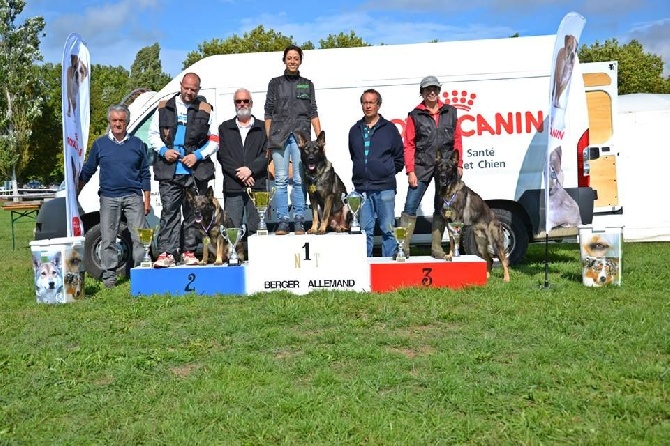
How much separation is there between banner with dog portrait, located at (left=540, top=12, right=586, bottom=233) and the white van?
92 centimetres

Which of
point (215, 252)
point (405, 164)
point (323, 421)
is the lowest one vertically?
point (323, 421)

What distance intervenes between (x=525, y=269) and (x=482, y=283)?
1.62m

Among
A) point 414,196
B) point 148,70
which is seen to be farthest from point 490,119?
point 148,70

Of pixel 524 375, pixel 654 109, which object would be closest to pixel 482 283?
pixel 524 375

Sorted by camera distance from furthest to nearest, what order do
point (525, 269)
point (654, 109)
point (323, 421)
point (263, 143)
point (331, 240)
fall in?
1. point (654, 109)
2. point (525, 269)
3. point (263, 143)
4. point (331, 240)
5. point (323, 421)

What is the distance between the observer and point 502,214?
7859 millimetres

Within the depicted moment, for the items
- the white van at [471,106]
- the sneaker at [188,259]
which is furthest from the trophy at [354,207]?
the sneaker at [188,259]

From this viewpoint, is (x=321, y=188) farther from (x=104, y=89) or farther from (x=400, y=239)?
(x=104, y=89)

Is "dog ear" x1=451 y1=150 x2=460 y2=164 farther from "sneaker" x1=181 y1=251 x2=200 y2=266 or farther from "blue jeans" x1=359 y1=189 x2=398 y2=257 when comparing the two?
"sneaker" x1=181 y1=251 x2=200 y2=266

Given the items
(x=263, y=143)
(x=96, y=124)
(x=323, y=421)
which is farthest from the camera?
(x=96, y=124)

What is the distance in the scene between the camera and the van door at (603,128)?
8.48 meters

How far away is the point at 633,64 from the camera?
3547 cm

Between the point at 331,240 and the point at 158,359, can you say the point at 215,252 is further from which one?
the point at 158,359

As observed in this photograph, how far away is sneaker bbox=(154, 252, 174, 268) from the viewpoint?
6426 mm
